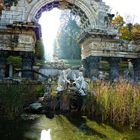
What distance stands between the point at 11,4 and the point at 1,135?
1707 cm

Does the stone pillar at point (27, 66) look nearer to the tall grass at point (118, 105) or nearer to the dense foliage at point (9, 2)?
the dense foliage at point (9, 2)

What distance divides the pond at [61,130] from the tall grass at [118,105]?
0.72 m

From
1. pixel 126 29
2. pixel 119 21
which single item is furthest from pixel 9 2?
pixel 119 21

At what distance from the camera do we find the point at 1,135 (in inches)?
329

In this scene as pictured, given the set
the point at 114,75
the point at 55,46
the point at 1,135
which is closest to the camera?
the point at 1,135

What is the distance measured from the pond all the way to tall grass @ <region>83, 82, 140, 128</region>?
716 millimetres

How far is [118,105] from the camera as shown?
10.9 m

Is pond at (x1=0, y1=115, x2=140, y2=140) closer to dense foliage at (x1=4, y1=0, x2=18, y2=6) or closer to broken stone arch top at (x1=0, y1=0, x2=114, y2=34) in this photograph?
broken stone arch top at (x1=0, y1=0, x2=114, y2=34)

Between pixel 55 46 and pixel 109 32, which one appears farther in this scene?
pixel 55 46

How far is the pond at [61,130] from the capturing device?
8.41m

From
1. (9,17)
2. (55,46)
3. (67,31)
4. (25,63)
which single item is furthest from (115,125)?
(55,46)

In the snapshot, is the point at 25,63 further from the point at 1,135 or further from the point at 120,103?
the point at 1,135

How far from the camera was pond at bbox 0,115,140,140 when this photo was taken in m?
8.41

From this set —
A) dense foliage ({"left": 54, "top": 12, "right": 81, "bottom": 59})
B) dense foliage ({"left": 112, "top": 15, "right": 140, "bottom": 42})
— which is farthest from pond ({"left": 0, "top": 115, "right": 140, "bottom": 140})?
dense foliage ({"left": 54, "top": 12, "right": 81, "bottom": 59})
